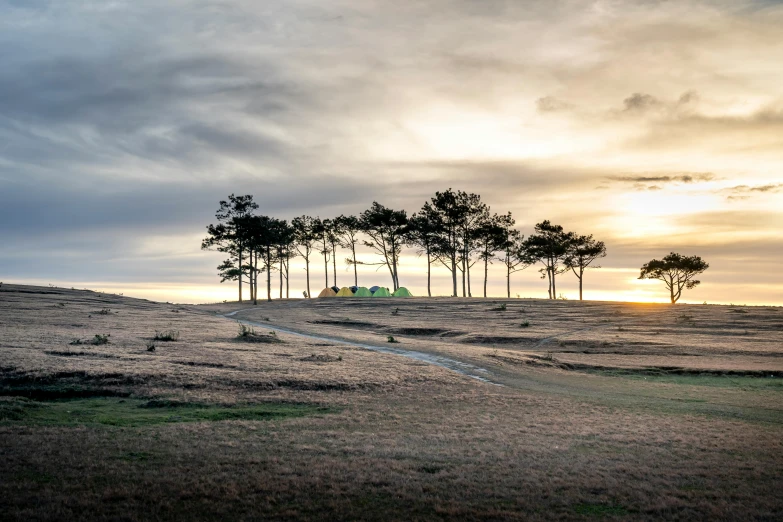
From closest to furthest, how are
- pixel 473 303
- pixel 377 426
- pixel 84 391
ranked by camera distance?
pixel 377 426
pixel 84 391
pixel 473 303

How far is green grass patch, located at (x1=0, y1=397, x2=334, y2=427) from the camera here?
576 inches

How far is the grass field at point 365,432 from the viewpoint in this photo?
9.65 m

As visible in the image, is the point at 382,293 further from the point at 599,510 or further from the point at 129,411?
the point at 599,510

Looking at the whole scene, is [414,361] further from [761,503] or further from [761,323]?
[761,323]

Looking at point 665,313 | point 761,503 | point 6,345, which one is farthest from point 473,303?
point 761,503

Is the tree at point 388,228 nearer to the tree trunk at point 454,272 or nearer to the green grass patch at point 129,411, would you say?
the tree trunk at point 454,272

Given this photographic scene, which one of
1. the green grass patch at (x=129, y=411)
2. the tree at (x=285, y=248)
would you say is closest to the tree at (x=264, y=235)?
the tree at (x=285, y=248)

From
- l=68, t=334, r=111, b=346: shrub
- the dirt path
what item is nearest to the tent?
the dirt path

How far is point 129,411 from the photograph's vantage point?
16250 mm

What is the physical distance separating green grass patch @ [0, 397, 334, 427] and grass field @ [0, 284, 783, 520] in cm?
8

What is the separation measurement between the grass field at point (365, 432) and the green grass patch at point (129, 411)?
3.2 inches

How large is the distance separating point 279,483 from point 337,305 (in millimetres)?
70571

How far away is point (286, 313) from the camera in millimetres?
70500

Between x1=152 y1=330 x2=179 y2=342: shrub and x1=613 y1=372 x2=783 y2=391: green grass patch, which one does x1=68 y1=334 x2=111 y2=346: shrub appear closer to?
x1=152 y1=330 x2=179 y2=342: shrub
